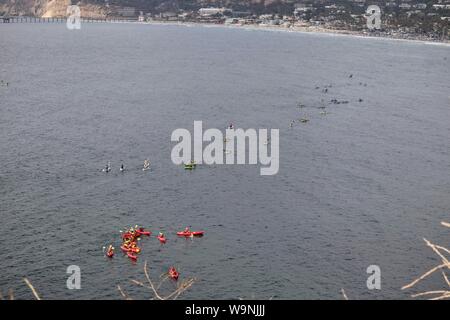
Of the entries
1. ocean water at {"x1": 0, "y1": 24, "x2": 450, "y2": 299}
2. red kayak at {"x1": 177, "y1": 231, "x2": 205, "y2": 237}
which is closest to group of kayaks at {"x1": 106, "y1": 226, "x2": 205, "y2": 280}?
red kayak at {"x1": 177, "y1": 231, "x2": 205, "y2": 237}

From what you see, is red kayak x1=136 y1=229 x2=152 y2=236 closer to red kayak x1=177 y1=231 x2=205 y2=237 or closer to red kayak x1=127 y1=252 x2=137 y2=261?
red kayak x1=177 y1=231 x2=205 y2=237

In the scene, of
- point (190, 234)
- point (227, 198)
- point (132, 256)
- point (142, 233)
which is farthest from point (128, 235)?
point (227, 198)

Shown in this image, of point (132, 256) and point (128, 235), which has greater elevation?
point (128, 235)

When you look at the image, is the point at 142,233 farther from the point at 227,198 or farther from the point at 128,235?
the point at 227,198

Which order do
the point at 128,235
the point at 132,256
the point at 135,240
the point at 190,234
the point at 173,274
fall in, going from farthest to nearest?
the point at 190,234, the point at 135,240, the point at 128,235, the point at 132,256, the point at 173,274

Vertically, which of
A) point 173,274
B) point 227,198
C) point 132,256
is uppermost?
point 227,198

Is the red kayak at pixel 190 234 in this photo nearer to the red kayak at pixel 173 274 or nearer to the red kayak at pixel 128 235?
the red kayak at pixel 128 235

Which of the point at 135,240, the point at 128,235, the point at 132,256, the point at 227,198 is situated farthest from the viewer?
the point at 227,198

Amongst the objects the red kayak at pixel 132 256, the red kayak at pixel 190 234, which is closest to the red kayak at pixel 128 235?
the red kayak at pixel 132 256
